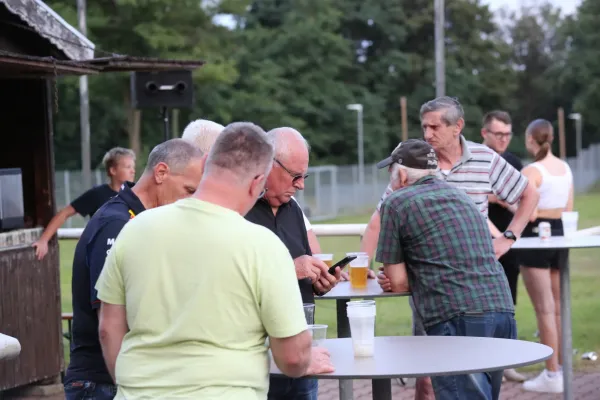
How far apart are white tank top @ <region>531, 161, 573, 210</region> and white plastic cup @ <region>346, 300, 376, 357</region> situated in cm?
481

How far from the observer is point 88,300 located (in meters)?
3.84

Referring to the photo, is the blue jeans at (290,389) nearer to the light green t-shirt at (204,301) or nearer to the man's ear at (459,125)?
the light green t-shirt at (204,301)

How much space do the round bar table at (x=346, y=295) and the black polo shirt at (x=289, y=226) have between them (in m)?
0.45

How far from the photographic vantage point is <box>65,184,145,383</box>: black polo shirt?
12.4 feet

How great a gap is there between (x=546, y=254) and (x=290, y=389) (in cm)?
397

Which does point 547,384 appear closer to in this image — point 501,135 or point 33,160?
point 501,135

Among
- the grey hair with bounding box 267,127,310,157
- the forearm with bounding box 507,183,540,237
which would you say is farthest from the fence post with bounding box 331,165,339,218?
the grey hair with bounding box 267,127,310,157

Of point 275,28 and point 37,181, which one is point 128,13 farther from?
point 37,181

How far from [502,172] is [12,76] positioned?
13.4 ft

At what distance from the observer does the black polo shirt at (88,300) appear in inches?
149

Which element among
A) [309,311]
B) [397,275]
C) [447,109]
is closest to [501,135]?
[447,109]

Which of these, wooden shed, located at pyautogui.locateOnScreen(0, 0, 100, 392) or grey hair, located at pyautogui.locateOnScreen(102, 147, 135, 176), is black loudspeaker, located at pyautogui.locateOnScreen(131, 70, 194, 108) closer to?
wooden shed, located at pyautogui.locateOnScreen(0, 0, 100, 392)

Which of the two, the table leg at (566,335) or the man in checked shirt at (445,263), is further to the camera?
the table leg at (566,335)

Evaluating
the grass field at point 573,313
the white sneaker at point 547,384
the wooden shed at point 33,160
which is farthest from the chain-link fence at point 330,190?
the white sneaker at point 547,384
